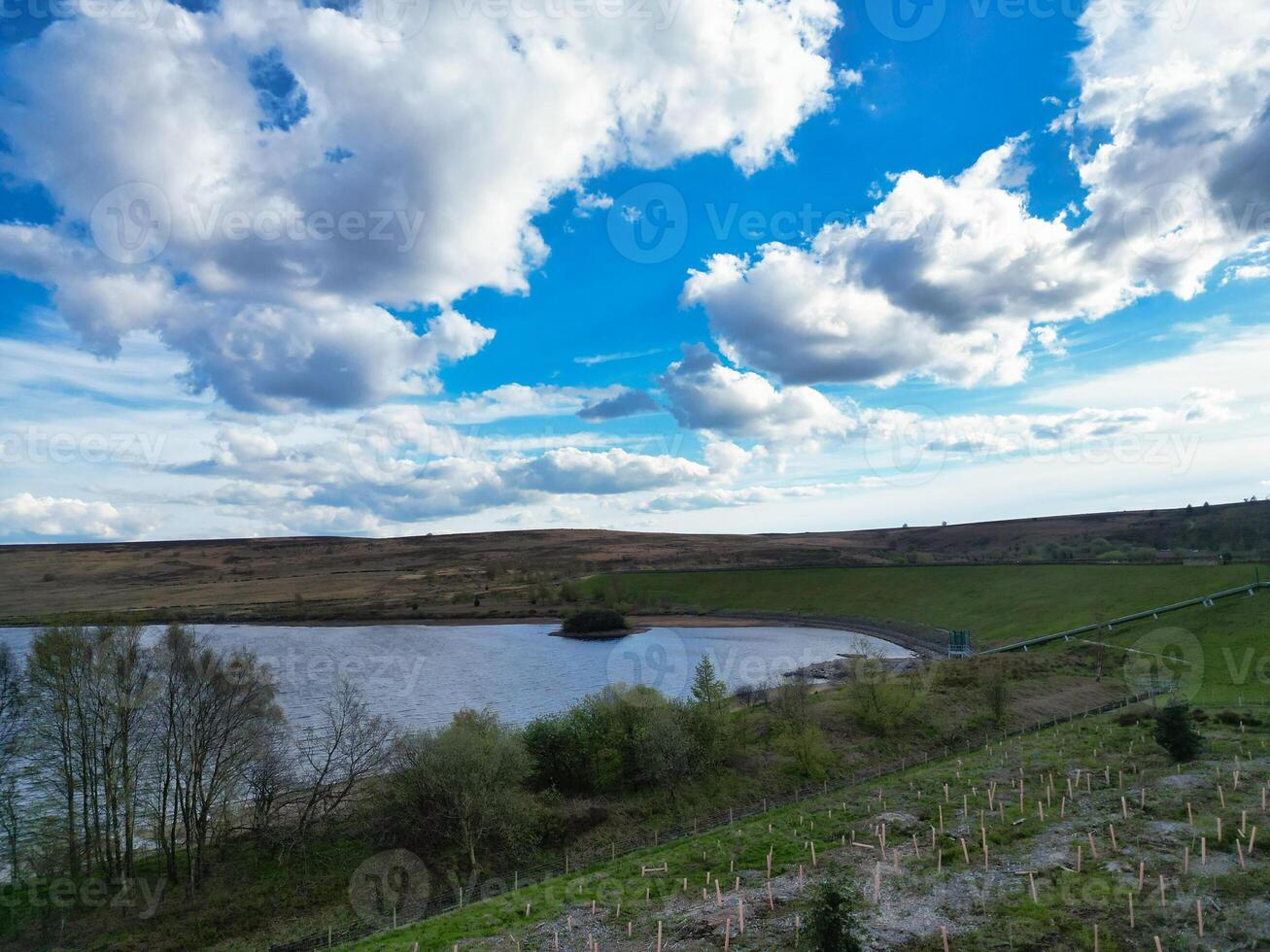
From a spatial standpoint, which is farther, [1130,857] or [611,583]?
[611,583]

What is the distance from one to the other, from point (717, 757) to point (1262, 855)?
3158cm

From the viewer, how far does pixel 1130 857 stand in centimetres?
2803

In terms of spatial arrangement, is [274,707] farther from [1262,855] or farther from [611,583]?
[611,583]

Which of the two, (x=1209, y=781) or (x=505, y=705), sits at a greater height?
(x=1209, y=781)

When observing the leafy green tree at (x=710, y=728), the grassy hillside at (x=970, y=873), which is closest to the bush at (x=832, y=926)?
the grassy hillside at (x=970, y=873)

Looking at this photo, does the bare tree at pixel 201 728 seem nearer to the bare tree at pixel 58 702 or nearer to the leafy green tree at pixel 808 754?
the bare tree at pixel 58 702

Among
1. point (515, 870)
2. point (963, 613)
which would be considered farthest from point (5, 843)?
point (963, 613)

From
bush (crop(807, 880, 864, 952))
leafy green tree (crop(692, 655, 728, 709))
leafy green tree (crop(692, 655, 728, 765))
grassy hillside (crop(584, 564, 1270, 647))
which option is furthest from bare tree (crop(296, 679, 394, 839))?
grassy hillside (crop(584, 564, 1270, 647))

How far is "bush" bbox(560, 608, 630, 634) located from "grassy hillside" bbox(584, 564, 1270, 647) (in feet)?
88.7

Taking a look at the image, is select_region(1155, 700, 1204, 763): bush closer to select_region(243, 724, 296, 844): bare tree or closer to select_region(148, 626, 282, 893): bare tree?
select_region(243, 724, 296, 844): bare tree

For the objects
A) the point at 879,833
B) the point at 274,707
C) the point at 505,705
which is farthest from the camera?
the point at 505,705

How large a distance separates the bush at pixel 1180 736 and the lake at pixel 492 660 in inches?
1295

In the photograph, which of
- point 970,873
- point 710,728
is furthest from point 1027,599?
point 970,873

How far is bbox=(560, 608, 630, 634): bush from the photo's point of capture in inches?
5778
